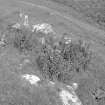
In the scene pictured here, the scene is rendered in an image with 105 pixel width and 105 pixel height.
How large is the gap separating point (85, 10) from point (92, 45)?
9391mm

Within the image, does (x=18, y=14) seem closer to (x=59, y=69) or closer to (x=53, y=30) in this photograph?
(x=53, y=30)

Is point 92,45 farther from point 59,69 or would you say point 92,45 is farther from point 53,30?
point 59,69

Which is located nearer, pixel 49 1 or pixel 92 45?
pixel 92 45

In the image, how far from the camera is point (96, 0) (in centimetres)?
2431

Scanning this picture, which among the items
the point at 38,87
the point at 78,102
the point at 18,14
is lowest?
the point at 78,102

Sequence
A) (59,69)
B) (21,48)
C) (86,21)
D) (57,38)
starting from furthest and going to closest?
(86,21), (57,38), (21,48), (59,69)

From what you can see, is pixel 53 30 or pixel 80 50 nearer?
pixel 80 50

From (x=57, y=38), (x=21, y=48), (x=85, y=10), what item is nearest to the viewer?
(x=21, y=48)

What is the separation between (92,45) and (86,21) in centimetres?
669

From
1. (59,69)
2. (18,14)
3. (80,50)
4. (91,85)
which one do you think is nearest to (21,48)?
A: (59,69)

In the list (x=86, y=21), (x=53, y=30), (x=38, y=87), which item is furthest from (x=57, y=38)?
(x=86, y=21)

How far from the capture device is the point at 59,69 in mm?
10031

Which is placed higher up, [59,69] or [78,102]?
[59,69]

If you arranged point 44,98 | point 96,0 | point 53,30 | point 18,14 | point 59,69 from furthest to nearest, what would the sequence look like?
point 96,0 → point 18,14 → point 53,30 → point 59,69 → point 44,98
